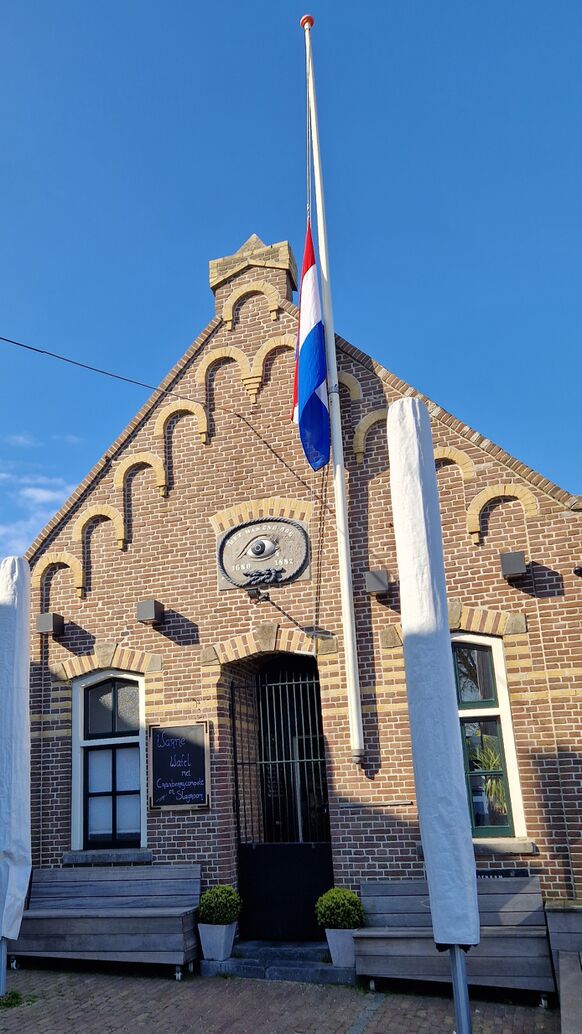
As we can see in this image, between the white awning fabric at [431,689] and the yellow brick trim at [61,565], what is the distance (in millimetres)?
5567

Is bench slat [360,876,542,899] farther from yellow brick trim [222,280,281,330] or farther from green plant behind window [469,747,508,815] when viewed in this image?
yellow brick trim [222,280,281,330]

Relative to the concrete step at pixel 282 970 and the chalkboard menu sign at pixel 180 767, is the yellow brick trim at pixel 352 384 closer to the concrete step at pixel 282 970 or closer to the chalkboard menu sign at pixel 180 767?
the chalkboard menu sign at pixel 180 767

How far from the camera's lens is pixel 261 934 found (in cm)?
963

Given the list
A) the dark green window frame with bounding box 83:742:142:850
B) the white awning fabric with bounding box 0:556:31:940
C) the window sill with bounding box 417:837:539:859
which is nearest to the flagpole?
the window sill with bounding box 417:837:539:859

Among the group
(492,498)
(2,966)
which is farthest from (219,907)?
(492,498)

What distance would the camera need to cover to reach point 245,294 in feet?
37.6

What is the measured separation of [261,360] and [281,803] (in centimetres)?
599

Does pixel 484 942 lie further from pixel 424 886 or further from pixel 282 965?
pixel 282 965

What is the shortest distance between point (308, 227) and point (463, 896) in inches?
324

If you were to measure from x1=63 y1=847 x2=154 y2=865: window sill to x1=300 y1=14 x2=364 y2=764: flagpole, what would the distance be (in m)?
3.04

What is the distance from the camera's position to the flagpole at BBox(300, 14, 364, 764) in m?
9.27

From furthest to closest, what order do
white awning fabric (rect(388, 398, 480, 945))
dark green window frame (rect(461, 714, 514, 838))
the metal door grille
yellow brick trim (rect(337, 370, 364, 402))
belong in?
yellow brick trim (rect(337, 370, 364, 402)) < the metal door grille < dark green window frame (rect(461, 714, 514, 838)) < white awning fabric (rect(388, 398, 480, 945))

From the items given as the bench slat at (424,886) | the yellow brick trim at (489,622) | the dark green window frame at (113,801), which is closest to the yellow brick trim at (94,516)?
the dark green window frame at (113,801)

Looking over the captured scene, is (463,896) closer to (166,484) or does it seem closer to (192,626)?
(192,626)
